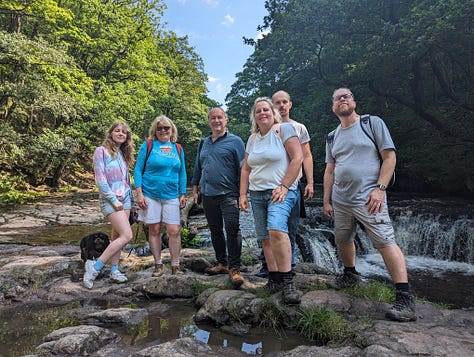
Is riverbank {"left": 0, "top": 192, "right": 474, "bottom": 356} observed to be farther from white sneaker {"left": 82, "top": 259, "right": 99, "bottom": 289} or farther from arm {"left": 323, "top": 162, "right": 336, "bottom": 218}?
arm {"left": 323, "top": 162, "right": 336, "bottom": 218}

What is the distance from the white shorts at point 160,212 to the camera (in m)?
4.09

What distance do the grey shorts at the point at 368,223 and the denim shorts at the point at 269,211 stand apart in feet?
1.71

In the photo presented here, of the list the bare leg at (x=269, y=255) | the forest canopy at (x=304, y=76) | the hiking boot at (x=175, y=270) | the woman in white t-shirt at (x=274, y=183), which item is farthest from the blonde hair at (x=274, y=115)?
the forest canopy at (x=304, y=76)

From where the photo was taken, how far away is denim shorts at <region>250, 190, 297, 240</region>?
3.06 meters

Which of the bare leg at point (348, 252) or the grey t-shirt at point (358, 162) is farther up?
the grey t-shirt at point (358, 162)

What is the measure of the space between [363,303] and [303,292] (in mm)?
588

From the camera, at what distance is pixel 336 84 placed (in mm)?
15984

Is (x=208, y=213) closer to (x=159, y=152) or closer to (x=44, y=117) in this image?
(x=159, y=152)

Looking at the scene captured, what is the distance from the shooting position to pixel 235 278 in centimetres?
371

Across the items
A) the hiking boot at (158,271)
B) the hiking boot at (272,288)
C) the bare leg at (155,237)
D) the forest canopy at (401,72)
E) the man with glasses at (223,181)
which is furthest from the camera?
the forest canopy at (401,72)

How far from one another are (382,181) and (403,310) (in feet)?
3.75

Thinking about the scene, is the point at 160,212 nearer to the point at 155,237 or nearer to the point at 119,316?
the point at 155,237

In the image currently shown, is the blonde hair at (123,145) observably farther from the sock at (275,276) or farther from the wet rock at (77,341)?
the sock at (275,276)

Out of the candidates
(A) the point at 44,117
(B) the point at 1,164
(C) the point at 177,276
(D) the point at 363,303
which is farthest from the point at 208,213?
(A) the point at 44,117
